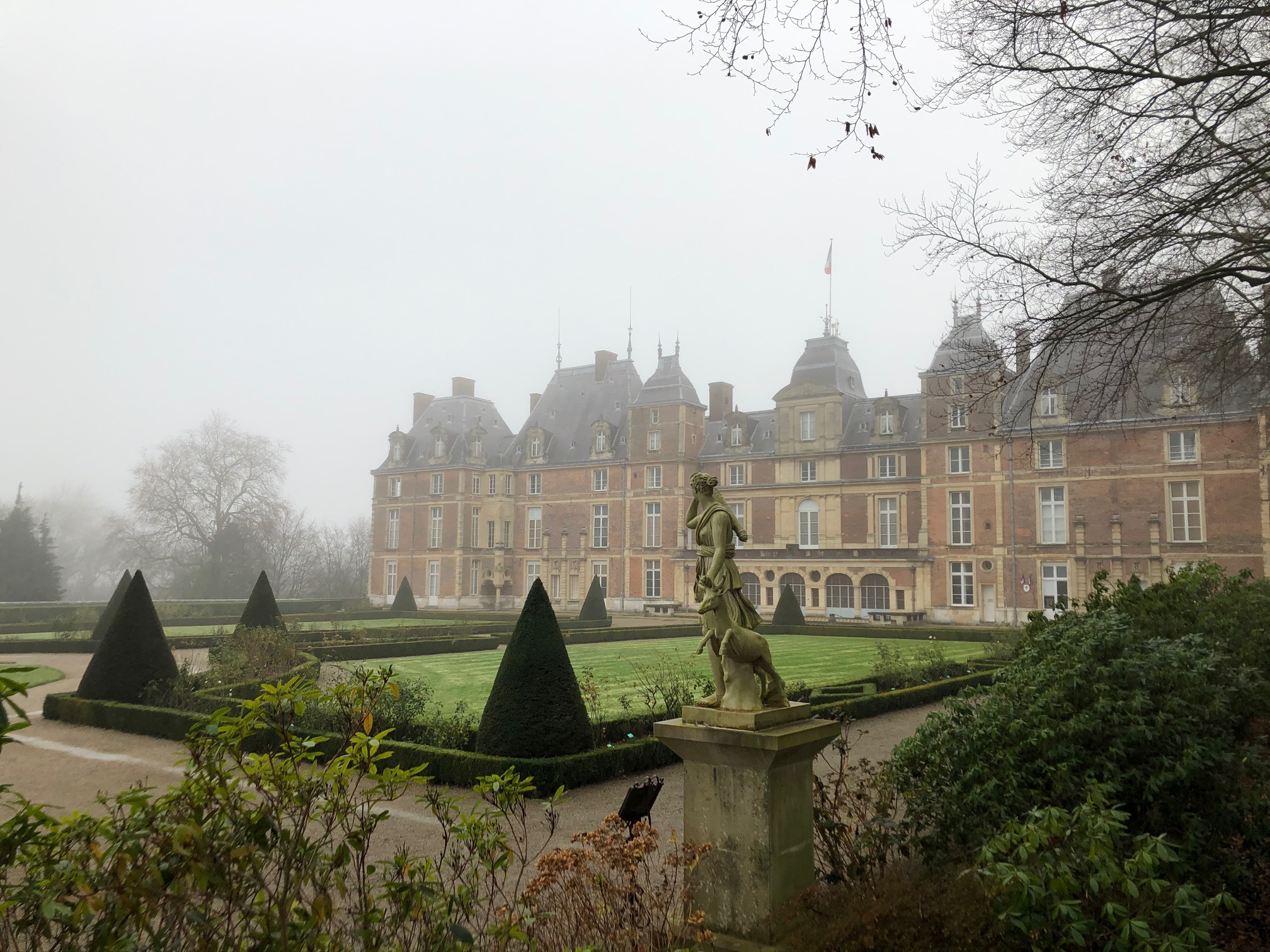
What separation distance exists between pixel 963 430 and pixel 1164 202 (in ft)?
90.0

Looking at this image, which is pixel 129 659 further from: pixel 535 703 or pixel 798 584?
pixel 798 584

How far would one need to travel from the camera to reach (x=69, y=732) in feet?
41.3

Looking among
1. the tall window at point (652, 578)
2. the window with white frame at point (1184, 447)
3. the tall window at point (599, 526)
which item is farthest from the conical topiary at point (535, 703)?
the tall window at point (599, 526)

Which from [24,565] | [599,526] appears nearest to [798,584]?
[599,526]

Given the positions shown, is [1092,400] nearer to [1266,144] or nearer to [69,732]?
[1266,144]

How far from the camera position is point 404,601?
39.2 metres

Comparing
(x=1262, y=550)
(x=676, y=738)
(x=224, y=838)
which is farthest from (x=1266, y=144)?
(x=1262, y=550)

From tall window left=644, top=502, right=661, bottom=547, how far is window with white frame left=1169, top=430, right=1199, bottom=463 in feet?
72.4

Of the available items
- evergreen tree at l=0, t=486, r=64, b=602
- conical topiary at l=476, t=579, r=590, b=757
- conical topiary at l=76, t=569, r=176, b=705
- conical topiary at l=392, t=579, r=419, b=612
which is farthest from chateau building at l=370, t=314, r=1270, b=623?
conical topiary at l=76, t=569, r=176, b=705

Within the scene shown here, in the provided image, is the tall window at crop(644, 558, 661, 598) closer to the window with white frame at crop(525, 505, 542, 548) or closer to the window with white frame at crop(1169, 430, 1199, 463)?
the window with white frame at crop(525, 505, 542, 548)

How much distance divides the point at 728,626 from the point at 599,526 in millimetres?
40150

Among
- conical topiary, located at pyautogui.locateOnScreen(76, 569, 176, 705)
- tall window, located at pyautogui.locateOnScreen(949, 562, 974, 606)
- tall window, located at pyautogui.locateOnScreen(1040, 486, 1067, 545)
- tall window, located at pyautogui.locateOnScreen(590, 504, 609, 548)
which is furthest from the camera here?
tall window, located at pyautogui.locateOnScreen(590, 504, 609, 548)

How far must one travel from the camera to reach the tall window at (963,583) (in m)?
33.3

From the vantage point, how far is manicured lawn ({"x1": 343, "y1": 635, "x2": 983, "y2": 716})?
16078mm
